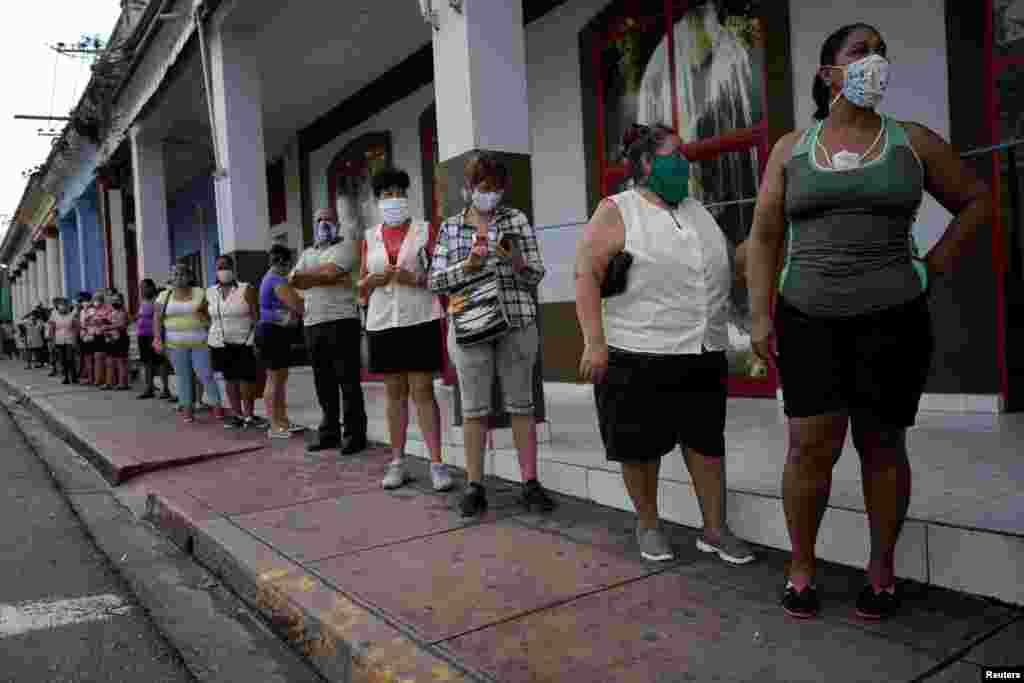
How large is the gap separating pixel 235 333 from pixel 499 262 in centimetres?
432

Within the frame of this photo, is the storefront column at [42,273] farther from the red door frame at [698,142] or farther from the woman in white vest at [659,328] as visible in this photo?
the woman in white vest at [659,328]

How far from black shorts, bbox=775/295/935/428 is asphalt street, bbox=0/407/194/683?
2317 mm

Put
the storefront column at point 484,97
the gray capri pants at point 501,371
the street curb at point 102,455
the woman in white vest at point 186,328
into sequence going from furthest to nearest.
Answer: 1. the woman in white vest at point 186,328
2. the street curb at point 102,455
3. the storefront column at point 484,97
4. the gray capri pants at point 501,371

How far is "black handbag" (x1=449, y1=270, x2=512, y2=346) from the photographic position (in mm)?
4090

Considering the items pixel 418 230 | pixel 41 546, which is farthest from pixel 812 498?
pixel 41 546

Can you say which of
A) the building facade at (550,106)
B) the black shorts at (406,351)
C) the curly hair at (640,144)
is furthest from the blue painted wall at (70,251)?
the curly hair at (640,144)

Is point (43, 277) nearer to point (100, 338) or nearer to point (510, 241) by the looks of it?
point (100, 338)

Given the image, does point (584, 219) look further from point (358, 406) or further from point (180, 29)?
point (180, 29)

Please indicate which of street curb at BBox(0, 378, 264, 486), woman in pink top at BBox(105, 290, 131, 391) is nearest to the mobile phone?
street curb at BBox(0, 378, 264, 486)

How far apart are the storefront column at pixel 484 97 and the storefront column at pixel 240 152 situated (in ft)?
13.2

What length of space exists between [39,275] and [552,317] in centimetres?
3009

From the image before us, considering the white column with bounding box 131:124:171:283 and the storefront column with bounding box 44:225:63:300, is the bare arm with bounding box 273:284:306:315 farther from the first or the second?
the storefront column with bounding box 44:225:63:300

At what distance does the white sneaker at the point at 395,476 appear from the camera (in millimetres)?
4957

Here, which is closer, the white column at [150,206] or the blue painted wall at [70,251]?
the white column at [150,206]
